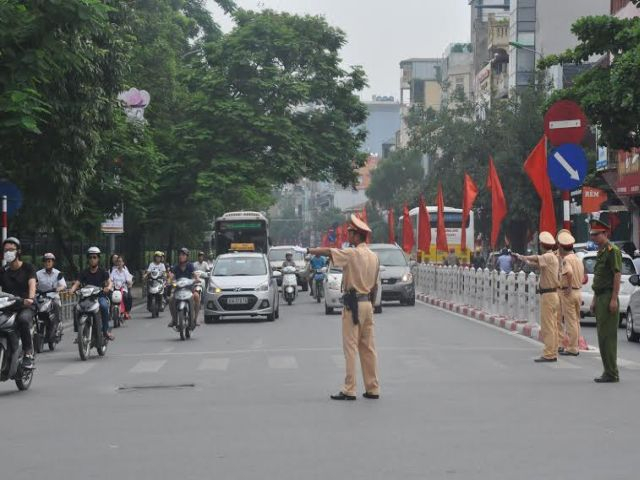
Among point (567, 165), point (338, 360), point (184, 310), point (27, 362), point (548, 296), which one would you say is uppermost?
point (567, 165)

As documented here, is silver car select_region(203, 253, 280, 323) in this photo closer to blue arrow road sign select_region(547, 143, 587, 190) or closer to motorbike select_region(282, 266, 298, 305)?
motorbike select_region(282, 266, 298, 305)

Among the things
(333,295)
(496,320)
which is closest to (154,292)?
(333,295)

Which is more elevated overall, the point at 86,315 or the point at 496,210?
the point at 496,210

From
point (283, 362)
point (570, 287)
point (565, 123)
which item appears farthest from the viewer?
point (565, 123)

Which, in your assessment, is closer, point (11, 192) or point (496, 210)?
point (11, 192)

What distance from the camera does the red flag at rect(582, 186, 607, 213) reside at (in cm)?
5744

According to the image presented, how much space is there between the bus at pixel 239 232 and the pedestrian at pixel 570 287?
37057 millimetres

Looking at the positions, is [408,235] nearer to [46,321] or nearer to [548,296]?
[46,321]

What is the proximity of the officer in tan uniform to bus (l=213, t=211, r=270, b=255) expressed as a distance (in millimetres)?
42701

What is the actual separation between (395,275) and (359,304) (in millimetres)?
25550

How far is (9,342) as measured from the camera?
1523 centimetres

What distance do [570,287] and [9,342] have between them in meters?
8.27

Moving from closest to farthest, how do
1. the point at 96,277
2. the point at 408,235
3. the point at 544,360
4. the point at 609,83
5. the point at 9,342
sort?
the point at 9,342 → the point at 544,360 → the point at 96,277 → the point at 609,83 → the point at 408,235

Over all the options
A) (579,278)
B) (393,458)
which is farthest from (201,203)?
(393,458)
